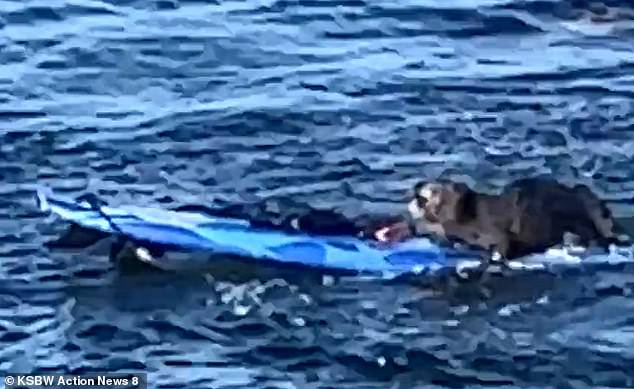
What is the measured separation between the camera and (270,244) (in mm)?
5777

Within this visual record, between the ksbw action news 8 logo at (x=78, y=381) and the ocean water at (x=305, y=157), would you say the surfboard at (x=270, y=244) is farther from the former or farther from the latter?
the ksbw action news 8 logo at (x=78, y=381)

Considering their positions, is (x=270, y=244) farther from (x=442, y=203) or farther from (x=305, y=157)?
(x=305, y=157)

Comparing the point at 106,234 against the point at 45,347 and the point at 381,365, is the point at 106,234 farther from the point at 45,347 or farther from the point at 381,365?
the point at 381,365

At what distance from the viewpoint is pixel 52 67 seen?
7.12 meters

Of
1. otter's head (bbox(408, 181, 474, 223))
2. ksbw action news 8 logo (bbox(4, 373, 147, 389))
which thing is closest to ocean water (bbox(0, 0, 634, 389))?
ksbw action news 8 logo (bbox(4, 373, 147, 389))

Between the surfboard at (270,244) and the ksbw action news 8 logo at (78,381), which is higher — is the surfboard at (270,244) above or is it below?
above

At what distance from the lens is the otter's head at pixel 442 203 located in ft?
19.3

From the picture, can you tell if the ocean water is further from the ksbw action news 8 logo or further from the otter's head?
the otter's head

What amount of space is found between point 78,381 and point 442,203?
1.50 meters

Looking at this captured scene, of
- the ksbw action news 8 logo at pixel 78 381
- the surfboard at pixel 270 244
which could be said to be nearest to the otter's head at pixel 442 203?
the surfboard at pixel 270 244

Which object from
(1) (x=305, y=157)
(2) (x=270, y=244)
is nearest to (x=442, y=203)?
(2) (x=270, y=244)

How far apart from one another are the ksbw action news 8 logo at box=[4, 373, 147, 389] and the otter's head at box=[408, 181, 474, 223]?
1264 millimetres

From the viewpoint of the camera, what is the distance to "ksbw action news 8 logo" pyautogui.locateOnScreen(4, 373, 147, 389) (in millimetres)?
5227

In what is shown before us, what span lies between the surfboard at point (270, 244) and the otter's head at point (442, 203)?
0.43 ft
